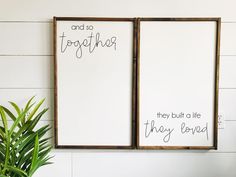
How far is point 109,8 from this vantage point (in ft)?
3.19

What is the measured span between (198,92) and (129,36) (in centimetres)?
37

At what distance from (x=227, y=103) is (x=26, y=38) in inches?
35.5

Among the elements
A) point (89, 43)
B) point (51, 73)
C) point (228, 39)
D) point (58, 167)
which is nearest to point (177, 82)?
point (228, 39)

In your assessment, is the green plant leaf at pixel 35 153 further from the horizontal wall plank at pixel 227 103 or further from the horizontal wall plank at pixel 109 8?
the horizontal wall plank at pixel 227 103

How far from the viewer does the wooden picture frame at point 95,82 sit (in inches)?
38.1

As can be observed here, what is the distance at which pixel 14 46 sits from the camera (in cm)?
98

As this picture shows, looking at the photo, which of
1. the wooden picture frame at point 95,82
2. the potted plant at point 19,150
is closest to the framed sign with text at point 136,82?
the wooden picture frame at point 95,82

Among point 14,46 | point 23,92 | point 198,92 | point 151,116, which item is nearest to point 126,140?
point 151,116

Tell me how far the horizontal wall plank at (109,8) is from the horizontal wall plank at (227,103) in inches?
13.1

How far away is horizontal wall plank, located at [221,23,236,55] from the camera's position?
0.98 m

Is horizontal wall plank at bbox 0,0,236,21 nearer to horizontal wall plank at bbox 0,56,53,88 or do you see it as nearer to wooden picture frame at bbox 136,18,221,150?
wooden picture frame at bbox 136,18,221,150

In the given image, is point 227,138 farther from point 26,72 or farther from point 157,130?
point 26,72

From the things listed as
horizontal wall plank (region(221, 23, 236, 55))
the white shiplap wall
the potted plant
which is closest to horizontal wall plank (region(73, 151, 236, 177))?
the white shiplap wall

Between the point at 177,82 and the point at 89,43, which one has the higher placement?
the point at 89,43
